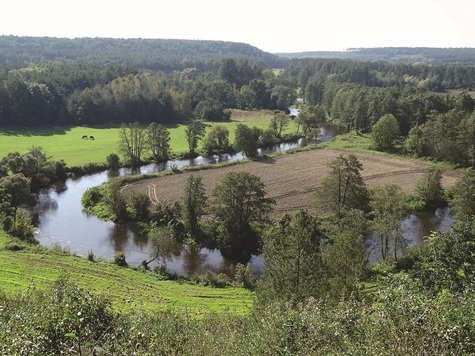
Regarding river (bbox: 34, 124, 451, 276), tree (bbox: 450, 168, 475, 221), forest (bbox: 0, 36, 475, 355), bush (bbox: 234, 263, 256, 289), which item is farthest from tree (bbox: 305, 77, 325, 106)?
bush (bbox: 234, 263, 256, 289)

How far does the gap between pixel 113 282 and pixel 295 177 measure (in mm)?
35658

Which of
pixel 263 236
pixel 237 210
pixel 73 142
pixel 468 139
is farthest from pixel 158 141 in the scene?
pixel 468 139

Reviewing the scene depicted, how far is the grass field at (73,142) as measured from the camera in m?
72.8

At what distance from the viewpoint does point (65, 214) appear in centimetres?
5081

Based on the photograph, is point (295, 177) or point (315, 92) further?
point (315, 92)

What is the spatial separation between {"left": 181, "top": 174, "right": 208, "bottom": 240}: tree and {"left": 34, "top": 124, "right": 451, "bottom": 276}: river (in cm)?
206

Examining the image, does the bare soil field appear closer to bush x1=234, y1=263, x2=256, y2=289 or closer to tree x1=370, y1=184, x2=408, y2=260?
tree x1=370, y1=184, x2=408, y2=260

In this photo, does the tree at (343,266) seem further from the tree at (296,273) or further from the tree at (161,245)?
the tree at (161,245)

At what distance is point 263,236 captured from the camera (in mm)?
40531

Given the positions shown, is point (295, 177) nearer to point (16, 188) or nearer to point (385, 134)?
point (385, 134)

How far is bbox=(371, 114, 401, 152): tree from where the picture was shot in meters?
78.6

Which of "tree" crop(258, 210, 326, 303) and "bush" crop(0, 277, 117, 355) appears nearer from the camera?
"bush" crop(0, 277, 117, 355)

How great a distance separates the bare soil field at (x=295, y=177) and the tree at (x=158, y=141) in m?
12.7

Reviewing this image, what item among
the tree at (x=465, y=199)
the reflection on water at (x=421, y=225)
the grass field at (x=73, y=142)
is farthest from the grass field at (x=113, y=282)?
the grass field at (x=73, y=142)
